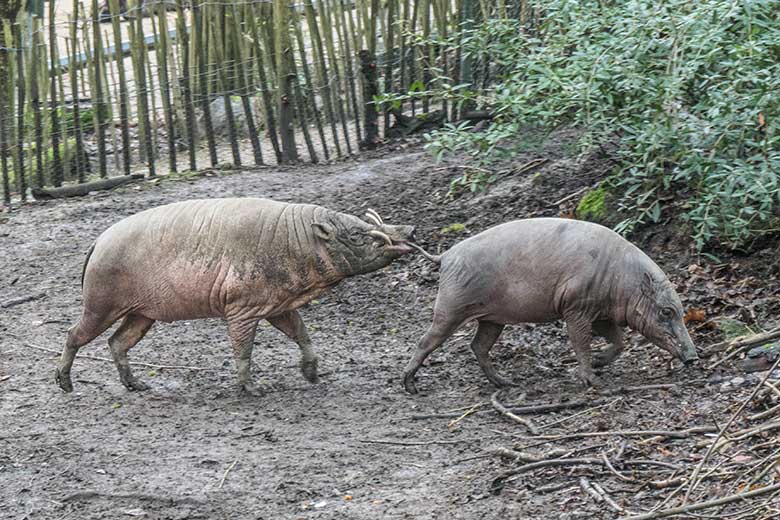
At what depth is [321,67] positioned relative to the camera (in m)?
10.7

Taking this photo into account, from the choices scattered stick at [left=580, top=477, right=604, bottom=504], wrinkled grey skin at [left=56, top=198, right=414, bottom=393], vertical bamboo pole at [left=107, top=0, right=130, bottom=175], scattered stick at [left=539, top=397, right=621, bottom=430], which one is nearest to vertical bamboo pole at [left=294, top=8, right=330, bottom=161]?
vertical bamboo pole at [left=107, top=0, right=130, bottom=175]

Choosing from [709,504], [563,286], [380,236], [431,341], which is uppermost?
[709,504]

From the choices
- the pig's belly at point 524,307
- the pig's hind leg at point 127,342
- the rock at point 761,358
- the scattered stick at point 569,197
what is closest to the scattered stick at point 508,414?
the pig's belly at point 524,307

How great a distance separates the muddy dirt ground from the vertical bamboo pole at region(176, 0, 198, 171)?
1197 mm

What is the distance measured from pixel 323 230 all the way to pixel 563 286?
58.1 inches

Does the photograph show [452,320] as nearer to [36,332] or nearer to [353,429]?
[353,429]

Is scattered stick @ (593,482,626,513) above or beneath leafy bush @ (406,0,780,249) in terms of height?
beneath

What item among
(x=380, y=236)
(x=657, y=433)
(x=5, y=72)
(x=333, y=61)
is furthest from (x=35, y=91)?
(x=657, y=433)

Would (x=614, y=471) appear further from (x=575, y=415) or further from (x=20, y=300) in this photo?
(x=20, y=300)

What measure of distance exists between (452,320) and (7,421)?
2544 millimetres

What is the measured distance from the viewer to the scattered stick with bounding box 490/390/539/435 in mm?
5591

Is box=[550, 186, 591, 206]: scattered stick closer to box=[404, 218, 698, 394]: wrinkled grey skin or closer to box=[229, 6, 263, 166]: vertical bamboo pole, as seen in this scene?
box=[404, 218, 698, 394]: wrinkled grey skin

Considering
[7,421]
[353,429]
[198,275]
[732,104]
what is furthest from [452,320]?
[7,421]

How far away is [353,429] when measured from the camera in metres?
6.04
